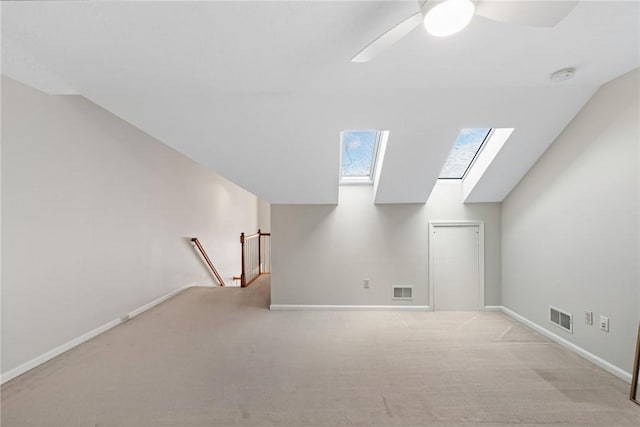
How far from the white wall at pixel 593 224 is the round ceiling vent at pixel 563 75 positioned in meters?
0.54

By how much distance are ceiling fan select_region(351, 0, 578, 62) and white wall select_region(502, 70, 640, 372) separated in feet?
5.61

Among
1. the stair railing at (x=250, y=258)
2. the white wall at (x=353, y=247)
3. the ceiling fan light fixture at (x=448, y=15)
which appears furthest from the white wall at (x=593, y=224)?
the stair railing at (x=250, y=258)

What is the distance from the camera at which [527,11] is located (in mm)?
1064

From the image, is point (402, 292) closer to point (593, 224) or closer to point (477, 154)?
point (477, 154)

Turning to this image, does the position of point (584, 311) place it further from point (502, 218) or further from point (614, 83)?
point (614, 83)

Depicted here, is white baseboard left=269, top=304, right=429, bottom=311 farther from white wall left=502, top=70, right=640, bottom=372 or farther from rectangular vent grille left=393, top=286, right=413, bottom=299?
white wall left=502, top=70, right=640, bottom=372

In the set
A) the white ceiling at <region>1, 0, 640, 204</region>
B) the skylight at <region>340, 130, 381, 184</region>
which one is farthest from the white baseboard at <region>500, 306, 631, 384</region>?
the skylight at <region>340, 130, 381, 184</region>

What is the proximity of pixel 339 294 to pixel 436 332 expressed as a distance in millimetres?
1329

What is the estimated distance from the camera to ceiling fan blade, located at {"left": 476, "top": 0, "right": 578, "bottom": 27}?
100 cm

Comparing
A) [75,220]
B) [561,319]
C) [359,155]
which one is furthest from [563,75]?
[75,220]

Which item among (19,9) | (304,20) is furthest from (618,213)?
(19,9)

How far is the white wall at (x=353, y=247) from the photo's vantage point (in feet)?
12.6

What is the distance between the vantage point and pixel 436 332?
3084 millimetres

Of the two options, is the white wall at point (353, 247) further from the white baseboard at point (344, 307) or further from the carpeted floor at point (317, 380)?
the carpeted floor at point (317, 380)
